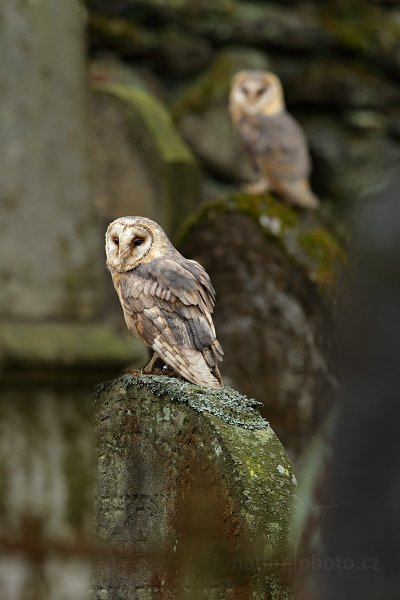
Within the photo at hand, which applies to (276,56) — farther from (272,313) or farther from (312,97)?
(272,313)

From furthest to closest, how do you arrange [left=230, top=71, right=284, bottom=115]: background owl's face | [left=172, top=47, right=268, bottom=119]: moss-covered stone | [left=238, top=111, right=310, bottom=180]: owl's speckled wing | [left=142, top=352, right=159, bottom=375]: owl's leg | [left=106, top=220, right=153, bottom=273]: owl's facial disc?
[left=172, top=47, right=268, bottom=119]: moss-covered stone
[left=230, top=71, right=284, bottom=115]: background owl's face
[left=238, top=111, right=310, bottom=180]: owl's speckled wing
[left=106, top=220, right=153, bottom=273]: owl's facial disc
[left=142, top=352, right=159, bottom=375]: owl's leg

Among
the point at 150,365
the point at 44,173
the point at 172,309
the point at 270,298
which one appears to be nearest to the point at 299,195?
the point at 270,298

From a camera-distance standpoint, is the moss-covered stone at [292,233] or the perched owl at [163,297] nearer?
the perched owl at [163,297]

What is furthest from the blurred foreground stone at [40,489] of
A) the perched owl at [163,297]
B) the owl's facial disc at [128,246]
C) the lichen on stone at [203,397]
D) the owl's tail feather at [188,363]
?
the owl's facial disc at [128,246]

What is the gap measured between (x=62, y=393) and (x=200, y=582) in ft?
6.35

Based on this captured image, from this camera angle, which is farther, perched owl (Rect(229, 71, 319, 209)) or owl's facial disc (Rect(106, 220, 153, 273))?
perched owl (Rect(229, 71, 319, 209))

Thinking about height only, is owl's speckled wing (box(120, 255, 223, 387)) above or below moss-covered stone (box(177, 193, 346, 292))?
below

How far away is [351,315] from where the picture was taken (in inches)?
145

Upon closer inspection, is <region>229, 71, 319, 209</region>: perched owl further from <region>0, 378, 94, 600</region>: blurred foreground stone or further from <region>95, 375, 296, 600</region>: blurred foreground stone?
<region>0, 378, 94, 600</region>: blurred foreground stone

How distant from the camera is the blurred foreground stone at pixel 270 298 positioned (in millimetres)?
8953

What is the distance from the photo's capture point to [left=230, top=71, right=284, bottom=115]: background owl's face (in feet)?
39.1

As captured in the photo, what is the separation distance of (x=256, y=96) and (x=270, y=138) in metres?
0.58

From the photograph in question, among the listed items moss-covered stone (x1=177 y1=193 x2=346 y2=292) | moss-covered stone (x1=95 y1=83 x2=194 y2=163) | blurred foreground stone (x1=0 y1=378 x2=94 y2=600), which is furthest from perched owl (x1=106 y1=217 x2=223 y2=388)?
moss-covered stone (x1=95 y1=83 x2=194 y2=163)

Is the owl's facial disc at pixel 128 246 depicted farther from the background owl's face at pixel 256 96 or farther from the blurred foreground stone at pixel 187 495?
the background owl's face at pixel 256 96
